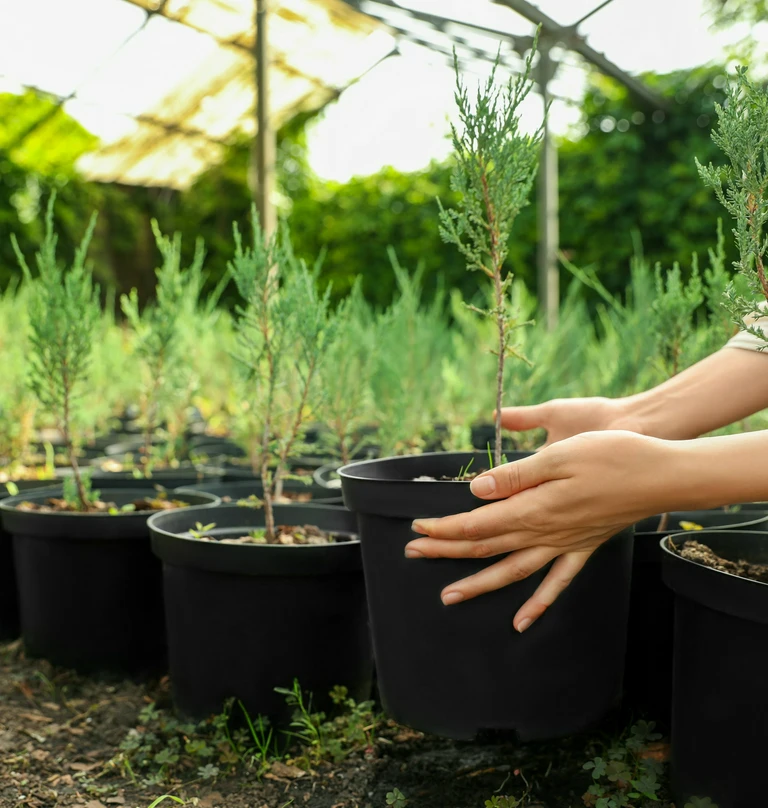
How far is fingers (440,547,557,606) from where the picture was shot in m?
1.19

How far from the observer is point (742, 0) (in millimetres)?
8367

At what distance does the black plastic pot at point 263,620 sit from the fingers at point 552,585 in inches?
20.8

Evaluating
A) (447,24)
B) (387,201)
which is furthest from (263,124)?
(387,201)

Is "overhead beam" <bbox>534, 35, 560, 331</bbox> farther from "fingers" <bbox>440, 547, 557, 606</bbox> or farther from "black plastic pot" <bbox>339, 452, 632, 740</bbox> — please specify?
"fingers" <bbox>440, 547, 557, 606</bbox>

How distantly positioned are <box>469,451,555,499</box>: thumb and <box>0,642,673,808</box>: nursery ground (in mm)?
606

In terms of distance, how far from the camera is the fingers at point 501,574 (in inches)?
46.9

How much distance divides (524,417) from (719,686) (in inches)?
28.8

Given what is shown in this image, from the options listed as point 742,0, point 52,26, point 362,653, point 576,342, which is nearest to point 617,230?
point 742,0

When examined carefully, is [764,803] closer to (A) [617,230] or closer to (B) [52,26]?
(A) [617,230]

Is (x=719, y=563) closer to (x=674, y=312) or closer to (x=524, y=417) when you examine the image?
(x=524, y=417)

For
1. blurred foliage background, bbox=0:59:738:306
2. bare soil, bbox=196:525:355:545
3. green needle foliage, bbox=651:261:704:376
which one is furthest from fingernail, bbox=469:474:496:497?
blurred foliage background, bbox=0:59:738:306

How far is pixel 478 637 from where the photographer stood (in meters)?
1.29

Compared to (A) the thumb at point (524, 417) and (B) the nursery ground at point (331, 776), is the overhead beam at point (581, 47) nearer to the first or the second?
(A) the thumb at point (524, 417)

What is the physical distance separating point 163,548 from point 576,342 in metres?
2.93
